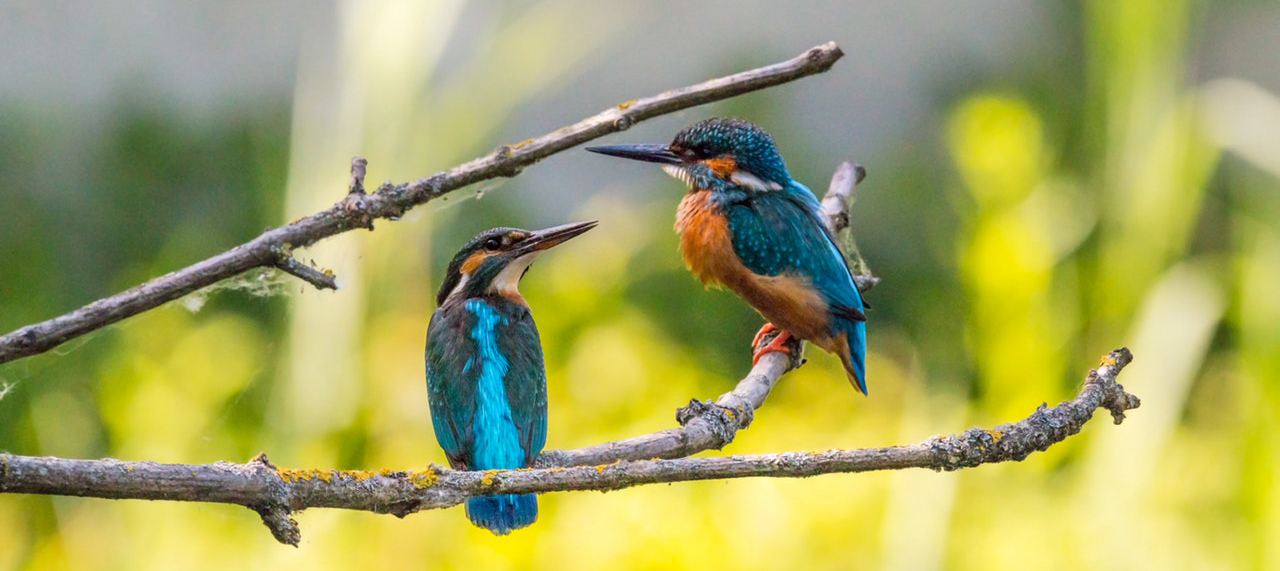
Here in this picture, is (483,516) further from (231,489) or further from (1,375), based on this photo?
(1,375)

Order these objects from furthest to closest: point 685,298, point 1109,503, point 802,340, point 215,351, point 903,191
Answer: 1. point 903,191
2. point 685,298
3. point 215,351
4. point 1109,503
5. point 802,340

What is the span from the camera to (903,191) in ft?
11.5

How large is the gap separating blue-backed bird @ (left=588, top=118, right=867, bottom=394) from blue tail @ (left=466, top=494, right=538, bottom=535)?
630 millimetres

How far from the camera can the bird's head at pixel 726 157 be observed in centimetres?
151

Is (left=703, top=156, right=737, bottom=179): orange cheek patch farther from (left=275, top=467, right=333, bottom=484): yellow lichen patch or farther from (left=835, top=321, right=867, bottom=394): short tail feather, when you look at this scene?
(left=275, top=467, right=333, bottom=484): yellow lichen patch

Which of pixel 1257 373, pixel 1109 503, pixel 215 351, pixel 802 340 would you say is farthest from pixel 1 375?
pixel 1257 373

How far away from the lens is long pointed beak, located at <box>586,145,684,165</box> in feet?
3.86

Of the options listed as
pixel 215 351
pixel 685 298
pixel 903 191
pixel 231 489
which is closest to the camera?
pixel 231 489

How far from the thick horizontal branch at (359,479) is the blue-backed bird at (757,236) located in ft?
2.50

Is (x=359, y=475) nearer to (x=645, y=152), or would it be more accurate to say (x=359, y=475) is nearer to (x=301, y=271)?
(x=301, y=271)

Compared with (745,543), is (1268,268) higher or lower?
higher

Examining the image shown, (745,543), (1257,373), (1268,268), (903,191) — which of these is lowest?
(745,543)

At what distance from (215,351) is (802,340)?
3.88 feet

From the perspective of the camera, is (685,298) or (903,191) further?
(903,191)
